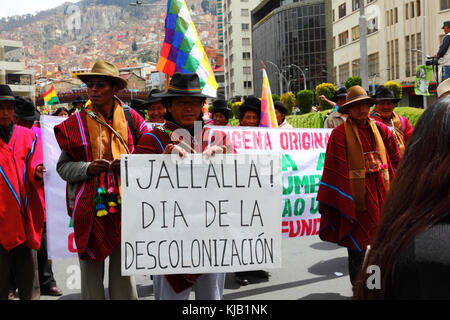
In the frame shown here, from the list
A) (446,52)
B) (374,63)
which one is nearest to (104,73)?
(446,52)

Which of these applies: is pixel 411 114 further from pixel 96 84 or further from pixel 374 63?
pixel 374 63

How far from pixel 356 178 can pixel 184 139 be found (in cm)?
211

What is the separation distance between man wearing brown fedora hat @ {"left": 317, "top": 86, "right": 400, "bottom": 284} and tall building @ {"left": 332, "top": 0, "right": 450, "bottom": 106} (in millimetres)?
43712

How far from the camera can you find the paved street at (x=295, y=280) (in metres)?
5.24

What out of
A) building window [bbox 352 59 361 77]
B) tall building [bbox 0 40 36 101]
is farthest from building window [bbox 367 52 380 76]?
tall building [bbox 0 40 36 101]

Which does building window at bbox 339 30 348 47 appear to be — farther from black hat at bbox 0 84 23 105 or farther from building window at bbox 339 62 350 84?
black hat at bbox 0 84 23 105

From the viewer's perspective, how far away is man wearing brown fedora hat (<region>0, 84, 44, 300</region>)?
4062 millimetres

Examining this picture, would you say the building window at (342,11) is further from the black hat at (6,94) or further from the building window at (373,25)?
the black hat at (6,94)

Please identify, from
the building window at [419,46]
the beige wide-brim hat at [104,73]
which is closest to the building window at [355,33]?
the building window at [419,46]

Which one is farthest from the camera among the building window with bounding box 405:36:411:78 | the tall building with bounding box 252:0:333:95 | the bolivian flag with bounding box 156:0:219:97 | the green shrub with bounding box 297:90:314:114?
the tall building with bounding box 252:0:333:95

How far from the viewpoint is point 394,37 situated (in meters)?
52.1

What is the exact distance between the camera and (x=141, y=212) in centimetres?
297

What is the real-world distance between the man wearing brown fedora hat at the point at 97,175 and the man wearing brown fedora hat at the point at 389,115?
362 centimetres

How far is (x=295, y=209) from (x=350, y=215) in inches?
50.7
